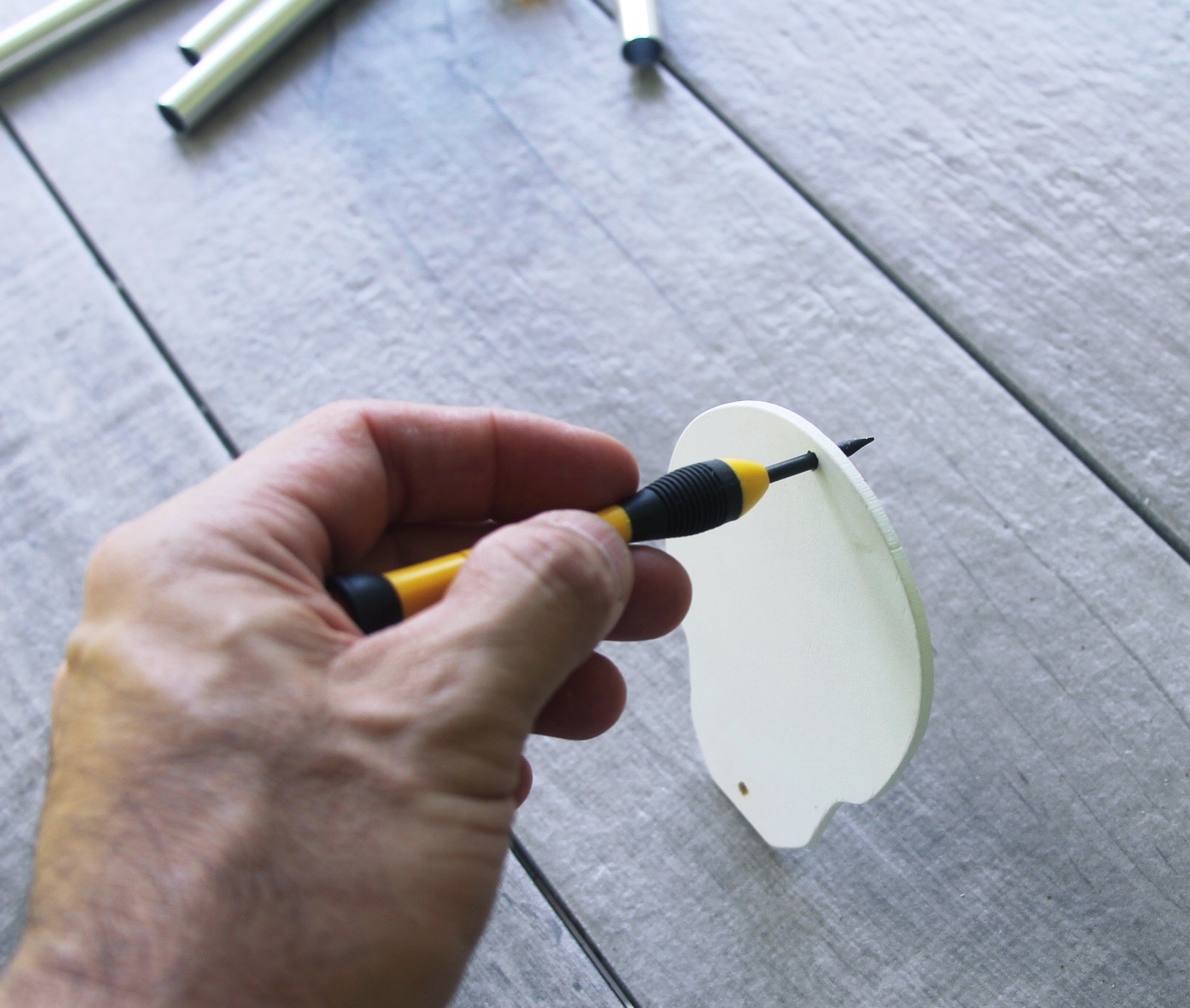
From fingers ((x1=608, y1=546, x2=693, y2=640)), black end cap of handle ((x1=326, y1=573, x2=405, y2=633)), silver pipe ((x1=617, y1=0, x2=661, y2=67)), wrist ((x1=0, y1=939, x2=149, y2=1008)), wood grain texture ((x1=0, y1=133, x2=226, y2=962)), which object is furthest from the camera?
silver pipe ((x1=617, y1=0, x2=661, y2=67))

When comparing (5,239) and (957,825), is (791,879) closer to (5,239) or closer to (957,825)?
(957,825)

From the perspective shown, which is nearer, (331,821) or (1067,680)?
(331,821)

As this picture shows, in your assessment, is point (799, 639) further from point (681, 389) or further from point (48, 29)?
point (48, 29)

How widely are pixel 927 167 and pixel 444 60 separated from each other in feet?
1.74

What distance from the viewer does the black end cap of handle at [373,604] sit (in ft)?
1.60

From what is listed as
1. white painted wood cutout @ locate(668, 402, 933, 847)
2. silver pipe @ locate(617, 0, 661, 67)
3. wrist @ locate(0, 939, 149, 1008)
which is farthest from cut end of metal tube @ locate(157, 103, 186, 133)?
wrist @ locate(0, 939, 149, 1008)

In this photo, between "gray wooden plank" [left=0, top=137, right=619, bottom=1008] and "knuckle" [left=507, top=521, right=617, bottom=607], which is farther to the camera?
"gray wooden plank" [left=0, top=137, right=619, bottom=1008]

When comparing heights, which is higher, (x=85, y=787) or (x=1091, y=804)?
(x=85, y=787)

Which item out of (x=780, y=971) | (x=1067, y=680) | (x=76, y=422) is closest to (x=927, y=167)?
(x=1067, y=680)

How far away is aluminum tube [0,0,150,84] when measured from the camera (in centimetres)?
105

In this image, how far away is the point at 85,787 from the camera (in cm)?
43

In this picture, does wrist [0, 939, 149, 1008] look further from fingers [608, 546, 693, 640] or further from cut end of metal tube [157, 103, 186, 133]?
cut end of metal tube [157, 103, 186, 133]

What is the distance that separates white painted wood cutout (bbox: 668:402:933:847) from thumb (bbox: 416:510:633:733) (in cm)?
13

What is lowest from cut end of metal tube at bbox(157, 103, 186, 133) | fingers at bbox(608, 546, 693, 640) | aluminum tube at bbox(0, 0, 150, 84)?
fingers at bbox(608, 546, 693, 640)
